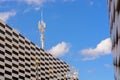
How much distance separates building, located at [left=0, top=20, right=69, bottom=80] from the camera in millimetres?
100562

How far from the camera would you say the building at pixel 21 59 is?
101 metres

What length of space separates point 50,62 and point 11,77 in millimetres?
48678

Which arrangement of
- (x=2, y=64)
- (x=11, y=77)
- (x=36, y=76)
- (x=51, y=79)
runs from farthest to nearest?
(x=51, y=79) → (x=36, y=76) → (x=11, y=77) → (x=2, y=64)

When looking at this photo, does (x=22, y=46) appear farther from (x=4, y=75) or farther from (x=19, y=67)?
(x=4, y=75)

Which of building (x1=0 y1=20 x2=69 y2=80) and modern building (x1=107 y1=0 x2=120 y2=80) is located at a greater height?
building (x1=0 y1=20 x2=69 y2=80)

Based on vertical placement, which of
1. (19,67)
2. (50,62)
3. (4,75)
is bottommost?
(4,75)

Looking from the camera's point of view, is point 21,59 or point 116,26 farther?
point 21,59

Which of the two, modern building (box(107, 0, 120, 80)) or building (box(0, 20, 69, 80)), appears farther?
building (box(0, 20, 69, 80))

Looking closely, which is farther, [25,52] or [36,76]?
[36,76]

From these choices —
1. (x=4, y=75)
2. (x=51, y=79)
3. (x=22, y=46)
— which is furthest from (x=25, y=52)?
(x=51, y=79)

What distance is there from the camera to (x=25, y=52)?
120125 mm

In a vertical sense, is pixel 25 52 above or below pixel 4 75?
above

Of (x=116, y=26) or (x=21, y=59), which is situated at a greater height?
(x=21, y=59)

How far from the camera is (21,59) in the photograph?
→ 11481 centimetres
